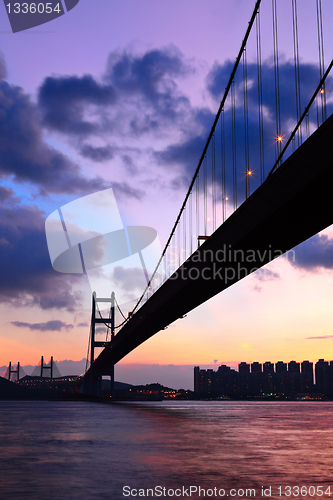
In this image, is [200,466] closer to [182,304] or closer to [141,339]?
[182,304]

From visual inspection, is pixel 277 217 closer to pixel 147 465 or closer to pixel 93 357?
pixel 147 465

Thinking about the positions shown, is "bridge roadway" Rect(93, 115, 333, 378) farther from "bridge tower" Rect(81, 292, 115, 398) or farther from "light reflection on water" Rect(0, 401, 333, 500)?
"bridge tower" Rect(81, 292, 115, 398)

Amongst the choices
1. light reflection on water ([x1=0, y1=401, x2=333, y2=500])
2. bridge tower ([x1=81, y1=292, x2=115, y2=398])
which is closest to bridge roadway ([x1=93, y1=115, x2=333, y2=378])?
light reflection on water ([x1=0, y1=401, x2=333, y2=500])

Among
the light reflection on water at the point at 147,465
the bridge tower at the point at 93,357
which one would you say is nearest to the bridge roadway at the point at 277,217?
the light reflection on water at the point at 147,465

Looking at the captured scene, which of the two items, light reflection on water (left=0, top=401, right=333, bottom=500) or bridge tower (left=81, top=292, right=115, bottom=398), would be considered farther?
bridge tower (left=81, top=292, right=115, bottom=398)

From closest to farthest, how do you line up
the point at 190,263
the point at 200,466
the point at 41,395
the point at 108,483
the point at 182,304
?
the point at 108,483
the point at 200,466
the point at 190,263
the point at 182,304
the point at 41,395

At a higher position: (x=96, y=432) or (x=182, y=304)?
(x=182, y=304)

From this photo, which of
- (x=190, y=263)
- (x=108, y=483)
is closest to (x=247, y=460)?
(x=108, y=483)

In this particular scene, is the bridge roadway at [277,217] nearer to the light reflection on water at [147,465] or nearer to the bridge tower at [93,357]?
the light reflection on water at [147,465]
